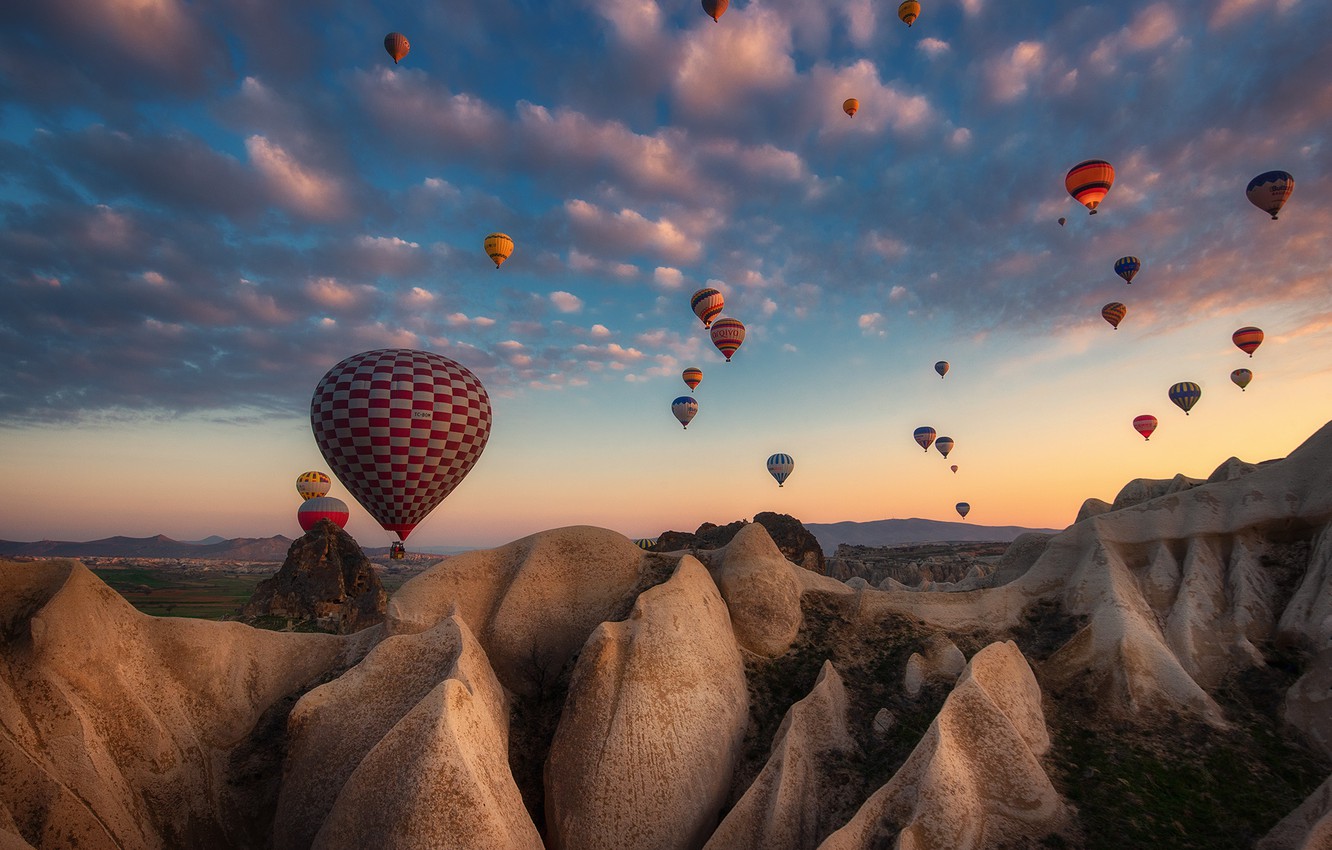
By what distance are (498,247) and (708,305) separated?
72.2 feet

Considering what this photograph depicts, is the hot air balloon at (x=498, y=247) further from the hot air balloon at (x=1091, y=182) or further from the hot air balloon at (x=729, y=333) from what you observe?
the hot air balloon at (x=1091, y=182)

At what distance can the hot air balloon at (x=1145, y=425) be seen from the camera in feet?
311

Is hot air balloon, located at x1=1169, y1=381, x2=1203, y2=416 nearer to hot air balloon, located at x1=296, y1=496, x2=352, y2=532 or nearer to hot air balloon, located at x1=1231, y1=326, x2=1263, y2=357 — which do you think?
hot air balloon, located at x1=1231, y1=326, x2=1263, y2=357

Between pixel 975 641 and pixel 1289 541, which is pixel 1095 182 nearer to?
pixel 1289 541

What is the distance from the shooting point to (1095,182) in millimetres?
60531

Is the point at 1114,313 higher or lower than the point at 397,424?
higher

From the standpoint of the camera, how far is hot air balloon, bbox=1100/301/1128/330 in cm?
7626

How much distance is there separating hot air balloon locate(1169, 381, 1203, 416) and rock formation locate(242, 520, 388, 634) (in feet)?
318

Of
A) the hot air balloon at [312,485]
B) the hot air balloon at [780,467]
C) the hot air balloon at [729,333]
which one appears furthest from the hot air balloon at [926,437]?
the hot air balloon at [312,485]

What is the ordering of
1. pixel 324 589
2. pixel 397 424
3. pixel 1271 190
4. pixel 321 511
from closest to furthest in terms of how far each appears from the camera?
1. pixel 397 424
2. pixel 1271 190
3. pixel 324 589
4. pixel 321 511

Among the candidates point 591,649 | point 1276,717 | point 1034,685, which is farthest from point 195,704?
point 1276,717

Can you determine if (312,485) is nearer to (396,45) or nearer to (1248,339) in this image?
(396,45)

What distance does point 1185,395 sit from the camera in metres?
82.8

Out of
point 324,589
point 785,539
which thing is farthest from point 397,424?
point 785,539
